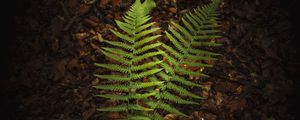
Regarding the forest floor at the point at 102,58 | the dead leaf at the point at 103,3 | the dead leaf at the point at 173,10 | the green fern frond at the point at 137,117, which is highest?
the dead leaf at the point at 103,3

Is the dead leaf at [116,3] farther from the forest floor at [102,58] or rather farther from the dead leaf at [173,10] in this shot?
the dead leaf at [173,10]

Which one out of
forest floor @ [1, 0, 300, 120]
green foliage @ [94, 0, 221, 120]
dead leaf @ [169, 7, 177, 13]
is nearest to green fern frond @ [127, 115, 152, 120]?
green foliage @ [94, 0, 221, 120]

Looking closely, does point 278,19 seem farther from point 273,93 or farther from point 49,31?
point 49,31

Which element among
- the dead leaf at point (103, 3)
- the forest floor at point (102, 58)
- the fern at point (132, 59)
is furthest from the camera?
the dead leaf at point (103, 3)

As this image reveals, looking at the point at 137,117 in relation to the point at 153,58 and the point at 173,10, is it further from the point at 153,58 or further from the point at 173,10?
the point at 173,10

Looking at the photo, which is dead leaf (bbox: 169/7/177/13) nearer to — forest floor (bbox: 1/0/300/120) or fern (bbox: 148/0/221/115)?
forest floor (bbox: 1/0/300/120)

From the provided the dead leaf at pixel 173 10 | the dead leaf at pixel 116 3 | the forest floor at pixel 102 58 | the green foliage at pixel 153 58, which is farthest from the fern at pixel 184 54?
the dead leaf at pixel 116 3

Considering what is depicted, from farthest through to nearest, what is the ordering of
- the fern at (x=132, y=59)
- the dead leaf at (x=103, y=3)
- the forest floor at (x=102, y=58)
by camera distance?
the dead leaf at (x=103, y=3)
the forest floor at (x=102, y=58)
the fern at (x=132, y=59)

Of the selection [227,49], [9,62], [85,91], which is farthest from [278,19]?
[9,62]
